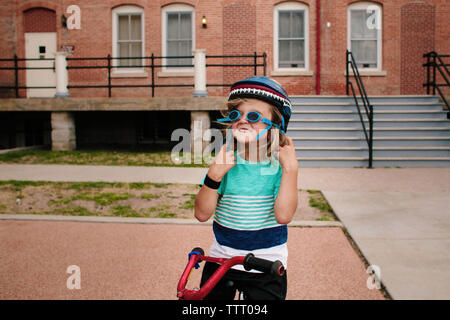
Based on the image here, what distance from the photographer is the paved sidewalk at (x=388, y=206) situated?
3904 millimetres

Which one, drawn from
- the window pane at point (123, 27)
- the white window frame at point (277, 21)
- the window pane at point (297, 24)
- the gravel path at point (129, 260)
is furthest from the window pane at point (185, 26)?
the gravel path at point (129, 260)

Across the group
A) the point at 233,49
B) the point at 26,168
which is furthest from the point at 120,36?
the point at 26,168

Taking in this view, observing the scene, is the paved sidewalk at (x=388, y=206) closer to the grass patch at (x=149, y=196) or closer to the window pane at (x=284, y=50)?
the grass patch at (x=149, y=196)

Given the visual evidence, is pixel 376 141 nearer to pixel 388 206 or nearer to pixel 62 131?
pixel 388 206

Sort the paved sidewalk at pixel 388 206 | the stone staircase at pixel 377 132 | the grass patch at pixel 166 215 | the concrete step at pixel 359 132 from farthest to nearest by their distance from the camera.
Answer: the concrete step at pixel 359 132 → the stone staircase at pixel 377 132 → the grass patch at pixel 166 215 → the paved sidewalk at pixel 388 206

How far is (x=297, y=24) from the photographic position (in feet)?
50.8

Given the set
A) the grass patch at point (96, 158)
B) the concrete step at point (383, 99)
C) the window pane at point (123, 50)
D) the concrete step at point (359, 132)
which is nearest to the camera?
the grass patch at point (96, 158)

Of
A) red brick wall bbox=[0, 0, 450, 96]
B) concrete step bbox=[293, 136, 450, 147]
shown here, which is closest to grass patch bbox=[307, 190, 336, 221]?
concrete step bbox=[293, 136, 450, 147]

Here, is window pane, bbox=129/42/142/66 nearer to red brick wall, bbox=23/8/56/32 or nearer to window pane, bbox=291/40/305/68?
red brick wall, bbox=23/8/56/32

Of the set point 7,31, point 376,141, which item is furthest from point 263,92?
point 7,31

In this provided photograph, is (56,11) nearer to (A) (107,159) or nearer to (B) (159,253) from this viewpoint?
(A) (107,159)

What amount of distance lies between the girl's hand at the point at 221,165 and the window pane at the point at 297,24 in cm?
1467

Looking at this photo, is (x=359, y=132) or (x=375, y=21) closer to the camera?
(x=359, y=132)

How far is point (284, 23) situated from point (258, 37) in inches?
46.4
